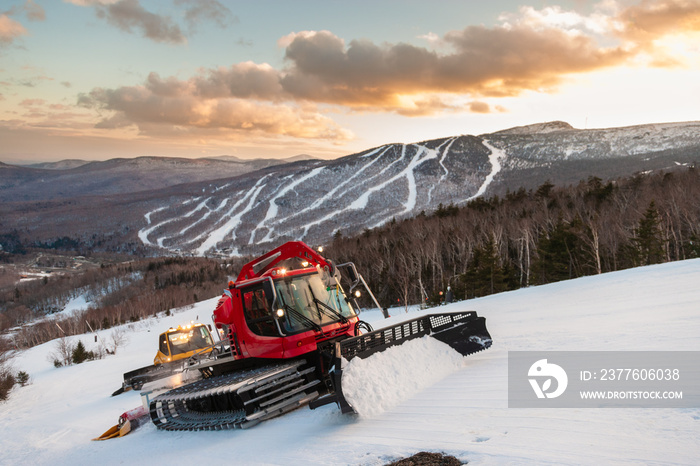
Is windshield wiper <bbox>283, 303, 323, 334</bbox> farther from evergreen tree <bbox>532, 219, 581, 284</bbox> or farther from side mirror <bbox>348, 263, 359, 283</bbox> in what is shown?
evergreen tree <bbox>532, 219, 581, 284</bbox>

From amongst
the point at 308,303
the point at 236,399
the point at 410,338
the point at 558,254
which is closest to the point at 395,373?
the point at 410,338

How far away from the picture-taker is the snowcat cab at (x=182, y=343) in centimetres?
1983

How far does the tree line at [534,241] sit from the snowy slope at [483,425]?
2153 cm

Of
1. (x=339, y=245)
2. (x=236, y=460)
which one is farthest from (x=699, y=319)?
(x=339, y=245)

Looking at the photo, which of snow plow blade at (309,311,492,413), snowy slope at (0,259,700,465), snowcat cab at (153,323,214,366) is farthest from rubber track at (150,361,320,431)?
snowcat cab at (153,323,214,366)

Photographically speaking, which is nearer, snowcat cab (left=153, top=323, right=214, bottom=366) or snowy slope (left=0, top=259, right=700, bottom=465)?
snowy slope (left=0, top=259, right=700, bottom=465)

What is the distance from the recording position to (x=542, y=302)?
1888 centimetres

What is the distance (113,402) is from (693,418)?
59.5ft

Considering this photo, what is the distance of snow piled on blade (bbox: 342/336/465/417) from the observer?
23.2 ft

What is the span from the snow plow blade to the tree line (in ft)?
96.6

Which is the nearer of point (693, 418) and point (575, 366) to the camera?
point (693, 418)

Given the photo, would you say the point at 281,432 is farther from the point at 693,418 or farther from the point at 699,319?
the point at 699,319

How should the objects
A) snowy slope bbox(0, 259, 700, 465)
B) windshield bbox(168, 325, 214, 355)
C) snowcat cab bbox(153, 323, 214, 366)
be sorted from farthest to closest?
windshield bbox(168, 325, 214, 355) < snowcat cab bbox(153, 323, 214, 366) < snowy slope bbox(0, 259, 700, 465)

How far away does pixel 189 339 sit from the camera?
66.8ft
